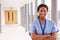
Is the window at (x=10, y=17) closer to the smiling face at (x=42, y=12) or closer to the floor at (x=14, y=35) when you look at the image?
the floor at (x=14, y=35)

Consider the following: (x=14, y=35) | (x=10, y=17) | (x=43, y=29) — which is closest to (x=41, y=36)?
(x=43, y=29)

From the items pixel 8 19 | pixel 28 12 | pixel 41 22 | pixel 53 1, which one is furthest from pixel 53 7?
pixel 8 19

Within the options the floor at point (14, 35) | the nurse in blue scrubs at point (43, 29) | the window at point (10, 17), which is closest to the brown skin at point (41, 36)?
the nurse in blue scrubs at point (43, 29)

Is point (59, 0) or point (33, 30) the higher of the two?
point (59, 0)

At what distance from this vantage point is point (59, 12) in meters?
5.07

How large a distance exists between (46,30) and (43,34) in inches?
2.8

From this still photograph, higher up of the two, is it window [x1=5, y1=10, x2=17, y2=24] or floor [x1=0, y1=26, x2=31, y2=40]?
window [x1=5, y1=10, x2=17, y2=24]

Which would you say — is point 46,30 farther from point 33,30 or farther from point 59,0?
point 59,0

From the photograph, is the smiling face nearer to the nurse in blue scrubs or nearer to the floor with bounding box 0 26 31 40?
the nurse in blue scrubs

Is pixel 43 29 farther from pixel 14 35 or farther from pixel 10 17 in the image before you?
pixel 10 17

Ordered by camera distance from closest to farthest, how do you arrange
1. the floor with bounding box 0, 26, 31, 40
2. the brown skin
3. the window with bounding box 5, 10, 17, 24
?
the brown skin → the floor with bounding box 0, 26, 31, 40 → the window with bounding box 5, 10, 17, 24

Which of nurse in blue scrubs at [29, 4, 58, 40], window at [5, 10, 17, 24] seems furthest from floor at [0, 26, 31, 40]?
window at [5, 10, 17, 24]

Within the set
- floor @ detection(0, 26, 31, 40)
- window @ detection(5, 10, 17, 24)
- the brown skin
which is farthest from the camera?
window @ detection(5, 10, 17, 24)

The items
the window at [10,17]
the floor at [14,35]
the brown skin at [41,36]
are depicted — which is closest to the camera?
the brown skin at [41,36]
